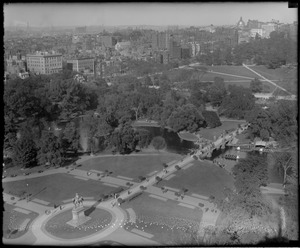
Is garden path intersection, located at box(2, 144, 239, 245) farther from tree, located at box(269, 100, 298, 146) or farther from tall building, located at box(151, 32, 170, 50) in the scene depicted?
tall building, located at box(151, 32, 170, 50)

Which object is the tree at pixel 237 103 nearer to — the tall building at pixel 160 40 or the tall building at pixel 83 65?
the tall building at pixel 160 40

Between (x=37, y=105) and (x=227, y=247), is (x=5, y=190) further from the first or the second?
(x=227, y=247)

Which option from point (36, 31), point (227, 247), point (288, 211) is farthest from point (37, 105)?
point (227, 247)

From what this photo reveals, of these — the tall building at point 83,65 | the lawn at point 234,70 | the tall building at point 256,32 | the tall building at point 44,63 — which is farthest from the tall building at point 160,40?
the lawn at point 234,70

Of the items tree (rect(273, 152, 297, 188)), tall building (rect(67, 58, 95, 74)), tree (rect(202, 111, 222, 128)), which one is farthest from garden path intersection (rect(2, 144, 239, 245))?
tree (rect(202, 111, 222, 128))

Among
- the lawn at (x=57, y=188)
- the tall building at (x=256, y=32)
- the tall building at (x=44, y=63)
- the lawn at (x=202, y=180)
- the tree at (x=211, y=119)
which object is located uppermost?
the tall building at (x=256, y=32)

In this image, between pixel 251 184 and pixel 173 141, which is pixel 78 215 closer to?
pixel 251 184

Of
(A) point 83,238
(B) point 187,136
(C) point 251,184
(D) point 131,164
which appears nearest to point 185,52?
(B) point 187,136
